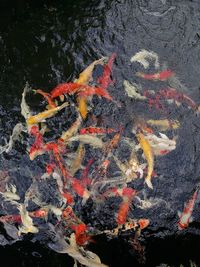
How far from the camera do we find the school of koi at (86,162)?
208cm

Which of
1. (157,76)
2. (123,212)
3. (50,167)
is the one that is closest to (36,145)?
(50,167)

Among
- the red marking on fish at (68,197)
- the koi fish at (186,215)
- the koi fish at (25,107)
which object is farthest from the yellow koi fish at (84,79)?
the koi fish at (186,215)

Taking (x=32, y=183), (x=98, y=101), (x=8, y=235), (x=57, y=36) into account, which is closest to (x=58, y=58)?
(x=57, y=36)

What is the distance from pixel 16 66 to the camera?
2.28 m

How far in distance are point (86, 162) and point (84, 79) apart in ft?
1.14

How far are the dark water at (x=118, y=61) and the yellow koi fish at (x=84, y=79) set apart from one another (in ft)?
0.08

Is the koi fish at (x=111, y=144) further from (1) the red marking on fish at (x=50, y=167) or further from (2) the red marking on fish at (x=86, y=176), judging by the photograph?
(1) the red marking on fish at (x=50, y=167)

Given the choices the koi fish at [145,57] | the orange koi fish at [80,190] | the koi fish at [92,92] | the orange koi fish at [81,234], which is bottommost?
the orange koi fish at [81,234]

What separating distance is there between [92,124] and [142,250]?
54cm

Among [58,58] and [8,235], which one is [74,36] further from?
[8,235]

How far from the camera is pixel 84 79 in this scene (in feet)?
7.17

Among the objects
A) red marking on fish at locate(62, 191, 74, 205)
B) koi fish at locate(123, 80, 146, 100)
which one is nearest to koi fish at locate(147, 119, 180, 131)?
koi fish at locate(123, 80, 146, 100)

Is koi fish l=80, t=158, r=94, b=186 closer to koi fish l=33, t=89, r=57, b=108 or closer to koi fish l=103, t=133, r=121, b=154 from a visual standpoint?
koi fish l=103, t=133, r=121, b=154

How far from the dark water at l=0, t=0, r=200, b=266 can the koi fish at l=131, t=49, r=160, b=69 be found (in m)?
0.03
